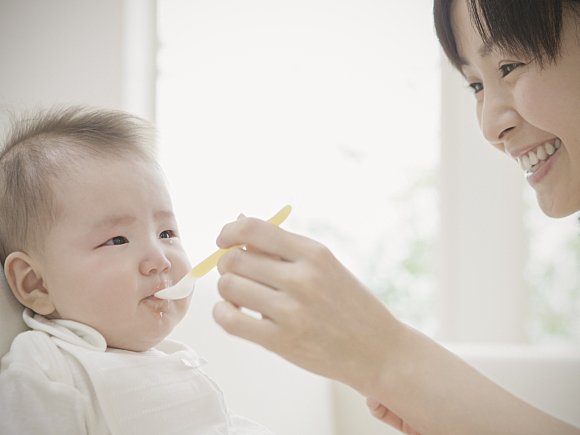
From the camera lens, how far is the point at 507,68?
2.77 ft

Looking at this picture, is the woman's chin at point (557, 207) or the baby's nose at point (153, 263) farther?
the woman's chin at point (557, 207)

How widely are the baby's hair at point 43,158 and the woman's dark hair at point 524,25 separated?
25.2 inches

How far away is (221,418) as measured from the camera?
2.53 feet

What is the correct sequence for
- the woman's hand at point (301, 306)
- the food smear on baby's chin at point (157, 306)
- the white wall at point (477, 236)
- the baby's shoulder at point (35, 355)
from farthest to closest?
the white wall at point (477, 236) → the food smear on baby's chin at point (157, 306) → the baby's shoulder at point (35, 355) → the woman's hand at point (301, 306)

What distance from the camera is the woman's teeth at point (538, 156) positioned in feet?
2.87

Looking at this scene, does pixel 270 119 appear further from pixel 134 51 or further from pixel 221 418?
pixel 221 418

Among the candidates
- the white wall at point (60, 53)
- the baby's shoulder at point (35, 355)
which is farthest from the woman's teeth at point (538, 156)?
the white wall at point (60, 53)

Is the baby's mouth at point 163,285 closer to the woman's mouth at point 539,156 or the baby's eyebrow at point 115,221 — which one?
the baby's eyebrow at point 115,221

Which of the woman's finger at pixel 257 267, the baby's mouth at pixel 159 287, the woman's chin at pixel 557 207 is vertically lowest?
the baby's mouth at pixel 159 287

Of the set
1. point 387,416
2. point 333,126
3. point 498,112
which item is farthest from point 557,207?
point 333,126

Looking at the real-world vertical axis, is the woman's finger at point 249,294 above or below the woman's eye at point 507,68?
below

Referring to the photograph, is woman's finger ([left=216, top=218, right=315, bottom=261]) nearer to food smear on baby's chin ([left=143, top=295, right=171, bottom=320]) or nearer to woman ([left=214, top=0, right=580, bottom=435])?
woman ([left=214, top=0, right=580, bottom=435])

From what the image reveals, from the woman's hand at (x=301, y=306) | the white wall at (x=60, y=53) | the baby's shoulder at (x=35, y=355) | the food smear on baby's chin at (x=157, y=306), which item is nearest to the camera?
the woman's hand at (x=301, y=306)

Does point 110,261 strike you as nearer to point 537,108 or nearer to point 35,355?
point 35,355
